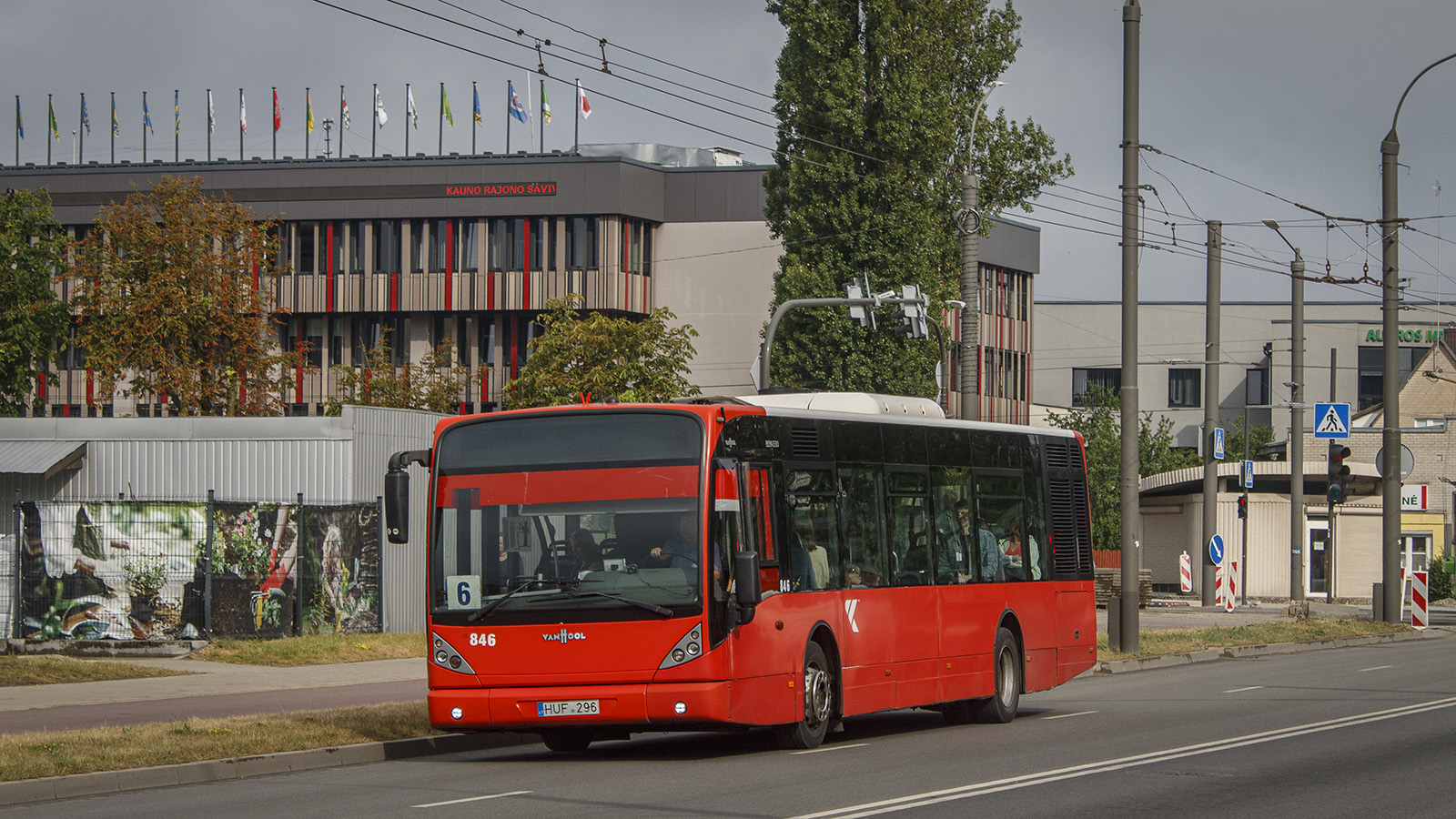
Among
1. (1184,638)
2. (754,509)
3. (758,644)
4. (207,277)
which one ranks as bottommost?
(1184,638)

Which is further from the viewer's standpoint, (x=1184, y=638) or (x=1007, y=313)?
(x=1007, y=313)

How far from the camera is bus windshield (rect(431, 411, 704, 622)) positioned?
12.6 meters

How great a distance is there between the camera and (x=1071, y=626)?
18391 mm

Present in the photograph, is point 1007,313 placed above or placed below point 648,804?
above

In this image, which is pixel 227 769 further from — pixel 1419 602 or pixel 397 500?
pixel 1419 602

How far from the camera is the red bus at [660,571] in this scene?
12547 millimetres

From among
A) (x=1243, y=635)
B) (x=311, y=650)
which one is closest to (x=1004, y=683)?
(x=311, y=650)

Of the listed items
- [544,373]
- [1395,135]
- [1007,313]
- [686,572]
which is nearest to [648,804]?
[686,572]

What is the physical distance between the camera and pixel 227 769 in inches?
497

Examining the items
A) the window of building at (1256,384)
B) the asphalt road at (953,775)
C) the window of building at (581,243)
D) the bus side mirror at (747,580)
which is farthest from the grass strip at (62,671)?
the window of building at (1256,384)

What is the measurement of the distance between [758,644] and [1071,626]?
6.56 m

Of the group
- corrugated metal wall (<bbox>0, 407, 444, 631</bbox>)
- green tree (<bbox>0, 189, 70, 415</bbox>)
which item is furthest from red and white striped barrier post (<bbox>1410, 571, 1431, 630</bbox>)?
green tree (<bbox>0, 189, 70, 415</bbox>)

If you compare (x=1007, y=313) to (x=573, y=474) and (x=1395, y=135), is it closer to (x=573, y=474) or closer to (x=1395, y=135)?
(x=1395, y=135)

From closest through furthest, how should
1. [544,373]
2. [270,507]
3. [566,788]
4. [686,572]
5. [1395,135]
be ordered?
1. [566,788]
2. [686,572]
3. [270,507]
4. [1395,135]
5. [544,373]
